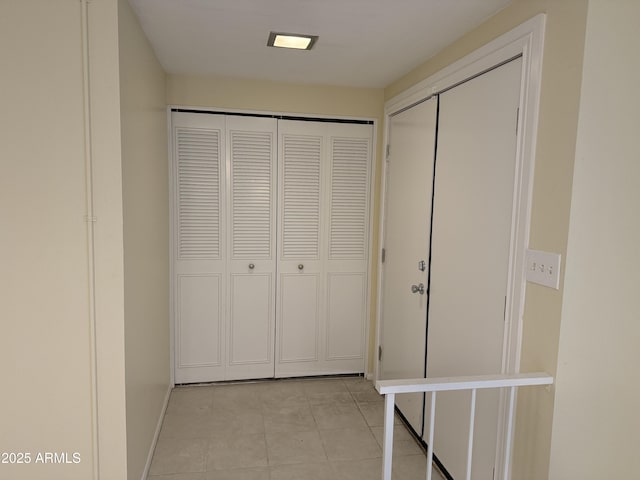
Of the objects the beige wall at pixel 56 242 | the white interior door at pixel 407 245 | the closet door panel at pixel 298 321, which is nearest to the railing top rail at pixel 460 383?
the white interior door at pixel 407 245

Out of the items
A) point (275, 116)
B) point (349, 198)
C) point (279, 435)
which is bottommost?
point (279, 435)

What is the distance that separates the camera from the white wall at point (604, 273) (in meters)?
1.44

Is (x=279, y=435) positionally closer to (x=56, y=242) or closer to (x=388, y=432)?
(x=388, y=432)

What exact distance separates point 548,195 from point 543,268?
277 millimetres

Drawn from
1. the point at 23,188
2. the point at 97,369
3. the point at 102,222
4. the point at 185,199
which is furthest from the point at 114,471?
the point at 185,199

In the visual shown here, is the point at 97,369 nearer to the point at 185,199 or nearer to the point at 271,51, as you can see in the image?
the point at 185,199

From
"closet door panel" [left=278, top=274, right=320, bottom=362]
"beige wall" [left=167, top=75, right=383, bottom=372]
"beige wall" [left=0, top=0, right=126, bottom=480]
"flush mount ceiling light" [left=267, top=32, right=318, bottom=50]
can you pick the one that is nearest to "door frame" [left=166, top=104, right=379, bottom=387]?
"beige wall" [left=167, top=75, right=383, bottom=372]

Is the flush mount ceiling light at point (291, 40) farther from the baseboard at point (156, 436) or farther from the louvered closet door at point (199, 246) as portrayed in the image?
the baseboard at point (156, 436)

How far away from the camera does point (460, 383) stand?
4.82 ft

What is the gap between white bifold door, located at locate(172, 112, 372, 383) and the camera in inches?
122

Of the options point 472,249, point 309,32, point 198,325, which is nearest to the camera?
point 472,249

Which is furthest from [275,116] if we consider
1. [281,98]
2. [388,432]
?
[388,432]

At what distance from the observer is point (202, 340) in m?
3.23

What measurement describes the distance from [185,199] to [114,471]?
6.04ft
